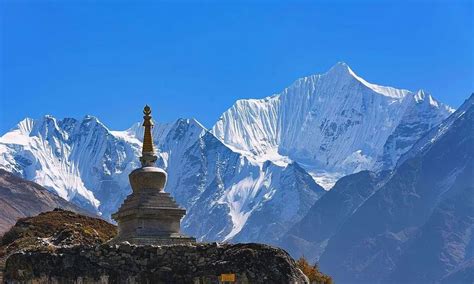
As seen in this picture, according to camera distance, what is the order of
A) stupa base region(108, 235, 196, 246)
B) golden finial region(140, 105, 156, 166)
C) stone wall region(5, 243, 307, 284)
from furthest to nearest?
golden finial region(140, 105, 156, 166) → stupa base region(108, 235, 196, 246) → stone wall region(5, 243, 307, 284)

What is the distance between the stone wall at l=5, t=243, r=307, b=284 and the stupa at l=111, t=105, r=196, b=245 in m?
13.4

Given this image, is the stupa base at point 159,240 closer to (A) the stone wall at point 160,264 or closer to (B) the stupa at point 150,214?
(B) the stupa at point 150,214

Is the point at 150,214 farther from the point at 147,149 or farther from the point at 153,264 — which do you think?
the point at 153,264

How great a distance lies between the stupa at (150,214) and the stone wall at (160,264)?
13.4 m

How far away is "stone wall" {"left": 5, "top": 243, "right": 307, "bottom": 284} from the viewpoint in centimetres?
1905

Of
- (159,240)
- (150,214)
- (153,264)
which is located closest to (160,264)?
(153,264)

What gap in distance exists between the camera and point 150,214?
117 ft

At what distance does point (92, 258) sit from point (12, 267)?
5.66 feet

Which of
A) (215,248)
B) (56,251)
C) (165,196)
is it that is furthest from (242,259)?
(165,196)

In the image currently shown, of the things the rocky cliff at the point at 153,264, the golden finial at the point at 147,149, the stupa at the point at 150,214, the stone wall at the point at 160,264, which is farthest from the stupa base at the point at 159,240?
the stone wall at the point at 160,264

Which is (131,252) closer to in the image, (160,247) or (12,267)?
(160,247)

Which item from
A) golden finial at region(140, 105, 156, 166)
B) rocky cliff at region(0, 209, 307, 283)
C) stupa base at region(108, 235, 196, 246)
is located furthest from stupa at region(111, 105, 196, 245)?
rocky cliff at region(0, 209, 307, 283)

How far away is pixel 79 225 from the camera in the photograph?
4753cm

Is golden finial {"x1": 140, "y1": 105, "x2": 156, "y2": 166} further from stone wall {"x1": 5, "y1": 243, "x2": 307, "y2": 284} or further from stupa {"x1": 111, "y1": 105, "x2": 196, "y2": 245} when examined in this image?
stone wall {"x1": 5, "y1": 243, "x2": 307, "y2": 284}
